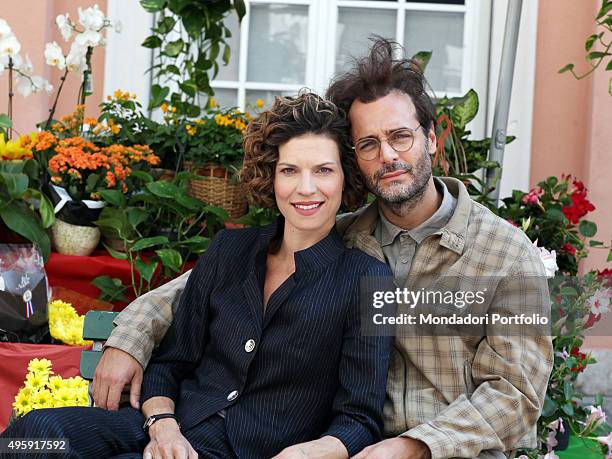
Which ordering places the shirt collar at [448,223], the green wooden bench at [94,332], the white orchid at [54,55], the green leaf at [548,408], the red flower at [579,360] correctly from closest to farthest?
the shirt collar at [448,223] → the green wooden bench at [94,332] → the green leaf at [548,408] → the red flower at [579,360] → the white orchid at [54,55]

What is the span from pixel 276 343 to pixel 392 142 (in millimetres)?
626

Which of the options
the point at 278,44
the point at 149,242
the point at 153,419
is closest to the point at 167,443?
the point at 153,419

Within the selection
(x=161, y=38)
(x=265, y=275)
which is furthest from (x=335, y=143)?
(x=161, y=38)

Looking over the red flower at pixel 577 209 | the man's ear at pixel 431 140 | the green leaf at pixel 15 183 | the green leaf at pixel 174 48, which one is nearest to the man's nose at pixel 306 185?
the man's ear at pixel 431 140

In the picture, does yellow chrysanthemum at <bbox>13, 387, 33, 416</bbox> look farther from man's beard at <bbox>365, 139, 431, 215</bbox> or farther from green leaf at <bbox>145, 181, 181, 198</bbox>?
man's beard at <bbox>365, 139, 431, 215</bbox>

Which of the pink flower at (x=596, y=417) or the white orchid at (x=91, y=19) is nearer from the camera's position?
the pink flower at (x=596, y=417)

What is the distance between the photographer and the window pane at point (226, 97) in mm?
5363

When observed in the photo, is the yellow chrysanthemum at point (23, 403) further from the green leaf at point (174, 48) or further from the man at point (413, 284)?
the green leaf at point (174, 48)

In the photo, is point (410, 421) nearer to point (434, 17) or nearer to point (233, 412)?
point (233, 412)

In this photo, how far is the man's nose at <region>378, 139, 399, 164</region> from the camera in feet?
8.11

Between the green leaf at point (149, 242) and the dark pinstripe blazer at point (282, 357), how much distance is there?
1.38m

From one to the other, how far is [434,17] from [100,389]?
3.49m

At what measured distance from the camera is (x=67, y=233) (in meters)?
4.04

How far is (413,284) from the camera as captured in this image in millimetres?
2504
